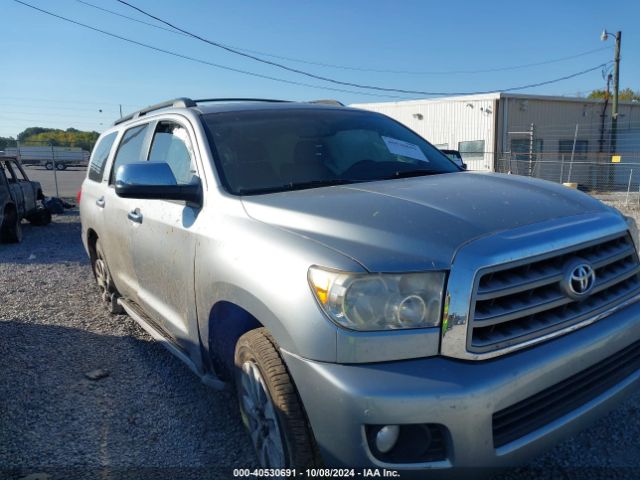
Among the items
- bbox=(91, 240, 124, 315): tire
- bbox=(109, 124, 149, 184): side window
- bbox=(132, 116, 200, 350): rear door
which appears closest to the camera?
bbox=(132, 116, 200, 350): rear door

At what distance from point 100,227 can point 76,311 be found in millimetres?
1322

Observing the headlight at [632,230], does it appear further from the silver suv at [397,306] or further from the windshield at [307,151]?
the windshield at [307,151]

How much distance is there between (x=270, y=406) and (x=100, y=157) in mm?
4091

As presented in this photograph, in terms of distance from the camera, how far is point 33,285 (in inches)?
269

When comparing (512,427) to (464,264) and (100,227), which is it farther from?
(100,227)

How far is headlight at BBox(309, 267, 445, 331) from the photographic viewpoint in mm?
1939

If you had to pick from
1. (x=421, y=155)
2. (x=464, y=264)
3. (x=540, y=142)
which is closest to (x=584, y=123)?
(x=540, y=142)

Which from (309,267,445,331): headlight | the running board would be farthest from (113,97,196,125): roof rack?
(309,267,445,331): headlight

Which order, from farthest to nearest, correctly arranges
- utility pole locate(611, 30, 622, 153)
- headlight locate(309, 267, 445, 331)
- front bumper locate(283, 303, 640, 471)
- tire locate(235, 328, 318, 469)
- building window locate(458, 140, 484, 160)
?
1. utility pole locate(611, 30, 622, 153)
2. building window locate(458, 140, 484, 160)
3. tire locate(235, 328, 318, 469)
4. headlight locate(309, 267, 445, 331)
5. front bumper locate(283, 303, 640, 471)

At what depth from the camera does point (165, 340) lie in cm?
350

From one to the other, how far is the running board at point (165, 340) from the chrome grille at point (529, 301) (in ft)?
4.92

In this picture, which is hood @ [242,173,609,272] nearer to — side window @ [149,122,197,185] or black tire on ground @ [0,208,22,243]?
side window @ [149,122,197,185]

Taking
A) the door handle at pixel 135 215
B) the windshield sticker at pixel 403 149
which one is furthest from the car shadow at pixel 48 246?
the windshield sticker at pixel 403 149

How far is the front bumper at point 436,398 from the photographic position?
181cm
